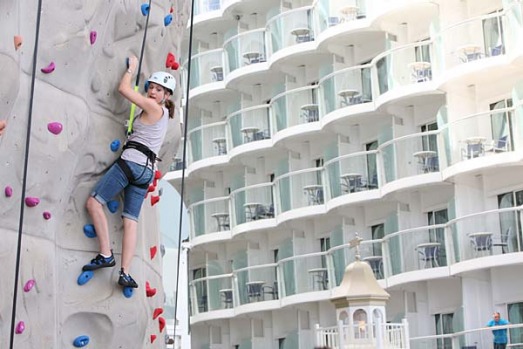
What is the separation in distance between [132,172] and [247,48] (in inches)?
1281

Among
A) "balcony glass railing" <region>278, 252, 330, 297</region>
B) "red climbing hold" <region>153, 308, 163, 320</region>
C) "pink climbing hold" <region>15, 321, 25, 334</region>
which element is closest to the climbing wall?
"pink climbing hold" <region>15, 321, 25, 334</region>

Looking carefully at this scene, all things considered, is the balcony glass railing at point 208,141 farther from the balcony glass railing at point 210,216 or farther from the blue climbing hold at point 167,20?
the blue climbing hold at point 167,20

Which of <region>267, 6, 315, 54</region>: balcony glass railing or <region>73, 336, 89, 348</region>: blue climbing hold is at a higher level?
<region>267, 6, 315, 54</region>: balcony glass railing

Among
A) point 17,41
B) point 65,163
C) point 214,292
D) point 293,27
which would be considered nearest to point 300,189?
point 214,292

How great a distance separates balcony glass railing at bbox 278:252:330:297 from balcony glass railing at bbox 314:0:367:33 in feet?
23.3

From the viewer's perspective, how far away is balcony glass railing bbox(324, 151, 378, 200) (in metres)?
38.8

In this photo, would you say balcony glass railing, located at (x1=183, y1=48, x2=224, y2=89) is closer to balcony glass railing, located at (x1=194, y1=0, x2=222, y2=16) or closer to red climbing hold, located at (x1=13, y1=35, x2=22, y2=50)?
balcony glass railing, located at (x1=194, y1=0, x2=222, y2=16)

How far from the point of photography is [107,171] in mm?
12523

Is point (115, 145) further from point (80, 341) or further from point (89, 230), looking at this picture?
point (80, 341)

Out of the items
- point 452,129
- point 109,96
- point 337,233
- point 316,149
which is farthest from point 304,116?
point 109,96

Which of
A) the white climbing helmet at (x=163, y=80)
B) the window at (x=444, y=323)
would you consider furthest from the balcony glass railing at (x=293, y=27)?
the white climbing helmet at (x=163, y=80)

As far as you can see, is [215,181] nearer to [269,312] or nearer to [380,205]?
[269,312]

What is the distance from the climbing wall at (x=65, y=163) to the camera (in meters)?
10.9

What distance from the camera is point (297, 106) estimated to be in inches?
1668
